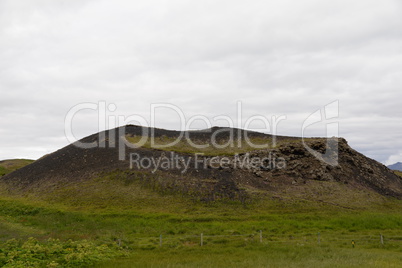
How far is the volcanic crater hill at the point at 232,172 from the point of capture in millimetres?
47812

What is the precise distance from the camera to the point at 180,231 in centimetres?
3241

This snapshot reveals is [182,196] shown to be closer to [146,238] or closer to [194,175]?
[194,175]

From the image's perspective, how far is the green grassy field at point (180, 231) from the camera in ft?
64.8

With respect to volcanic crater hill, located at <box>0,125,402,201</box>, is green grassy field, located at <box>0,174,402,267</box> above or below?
below

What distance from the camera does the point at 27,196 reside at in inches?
2077

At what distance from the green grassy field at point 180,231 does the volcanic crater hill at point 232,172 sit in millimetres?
2979

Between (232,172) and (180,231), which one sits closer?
(180,231)

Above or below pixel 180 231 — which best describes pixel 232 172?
above

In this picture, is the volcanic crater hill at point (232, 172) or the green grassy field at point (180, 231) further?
the volcanic crater hill at point (232, 172)

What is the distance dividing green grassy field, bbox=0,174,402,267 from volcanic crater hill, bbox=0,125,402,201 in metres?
2.98

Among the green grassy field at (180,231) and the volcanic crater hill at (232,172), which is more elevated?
the volcanic crater hill at (232,172)

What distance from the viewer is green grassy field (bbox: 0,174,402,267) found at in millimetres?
19750

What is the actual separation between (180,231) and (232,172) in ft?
66.8

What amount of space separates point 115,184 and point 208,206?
15882 mm
